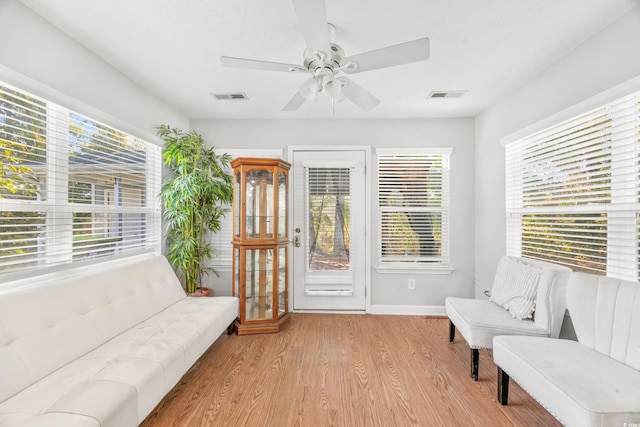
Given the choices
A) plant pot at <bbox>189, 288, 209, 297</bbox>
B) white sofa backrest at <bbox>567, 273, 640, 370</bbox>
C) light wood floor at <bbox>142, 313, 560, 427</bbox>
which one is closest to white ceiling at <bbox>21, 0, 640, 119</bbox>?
white sofa backrest at <bbox>567, 273, 640, 370</bbox>

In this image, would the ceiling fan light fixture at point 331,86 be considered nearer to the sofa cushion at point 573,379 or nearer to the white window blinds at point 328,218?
the white window blinds at point 328,218

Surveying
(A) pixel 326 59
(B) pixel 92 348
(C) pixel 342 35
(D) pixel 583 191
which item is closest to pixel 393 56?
(A) pixel 326 59

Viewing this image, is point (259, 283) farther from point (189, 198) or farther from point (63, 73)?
point (63, 73)

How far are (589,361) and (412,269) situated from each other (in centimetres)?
206

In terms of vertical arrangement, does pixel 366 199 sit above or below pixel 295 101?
below

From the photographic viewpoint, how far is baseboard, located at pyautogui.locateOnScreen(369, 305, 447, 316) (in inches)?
141

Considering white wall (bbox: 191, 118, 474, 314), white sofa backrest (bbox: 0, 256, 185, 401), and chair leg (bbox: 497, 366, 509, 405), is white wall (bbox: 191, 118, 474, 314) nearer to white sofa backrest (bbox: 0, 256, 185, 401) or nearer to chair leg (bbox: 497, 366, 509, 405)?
white sofa backrest (bbox: 0, 256, 185, 401)

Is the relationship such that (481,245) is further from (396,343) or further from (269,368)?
(269,368)

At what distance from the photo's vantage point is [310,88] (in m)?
1.91

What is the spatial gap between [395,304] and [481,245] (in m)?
1.28

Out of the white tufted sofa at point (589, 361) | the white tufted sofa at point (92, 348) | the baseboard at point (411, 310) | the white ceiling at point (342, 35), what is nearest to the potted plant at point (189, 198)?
the white ceiling at point (342, 35)

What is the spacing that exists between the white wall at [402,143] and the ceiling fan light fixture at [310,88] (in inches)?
65.9

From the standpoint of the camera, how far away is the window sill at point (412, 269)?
355cm

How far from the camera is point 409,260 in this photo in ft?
11.8
